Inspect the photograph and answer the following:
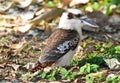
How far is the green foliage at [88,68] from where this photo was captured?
6847 mm

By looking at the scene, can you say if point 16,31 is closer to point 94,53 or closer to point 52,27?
point 52,27

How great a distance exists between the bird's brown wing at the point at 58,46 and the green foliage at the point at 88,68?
357 mm

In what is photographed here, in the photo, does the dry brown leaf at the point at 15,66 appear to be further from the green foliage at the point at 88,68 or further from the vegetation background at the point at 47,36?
the green foliage at the point at 88,68

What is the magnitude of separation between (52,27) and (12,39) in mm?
1028

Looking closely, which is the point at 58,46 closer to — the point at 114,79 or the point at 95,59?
the point at 95,59

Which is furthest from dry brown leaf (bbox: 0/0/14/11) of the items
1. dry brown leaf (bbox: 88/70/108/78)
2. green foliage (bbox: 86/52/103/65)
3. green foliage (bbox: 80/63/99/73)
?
dry brown leaf (bbox: 88/70/108/78)

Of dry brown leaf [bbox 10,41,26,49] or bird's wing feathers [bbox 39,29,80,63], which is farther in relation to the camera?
dry brown leaf [bbox 10,41,26,49]

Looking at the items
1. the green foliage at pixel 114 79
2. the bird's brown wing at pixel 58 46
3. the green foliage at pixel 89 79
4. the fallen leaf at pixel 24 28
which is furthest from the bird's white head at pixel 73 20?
the fallen leaf at pixel 24 28

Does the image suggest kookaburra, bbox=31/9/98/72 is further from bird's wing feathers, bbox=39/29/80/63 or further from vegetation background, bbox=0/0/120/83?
vegetation background, bbox=0/0/120/83

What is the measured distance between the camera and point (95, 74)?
22.2ft

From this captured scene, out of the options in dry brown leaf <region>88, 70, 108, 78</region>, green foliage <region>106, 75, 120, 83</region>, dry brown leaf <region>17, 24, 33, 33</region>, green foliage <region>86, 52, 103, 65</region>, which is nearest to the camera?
green foliage <region>106, 75, 120, 83</region>

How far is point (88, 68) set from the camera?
6.86 m

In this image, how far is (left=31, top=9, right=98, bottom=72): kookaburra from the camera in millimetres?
6910

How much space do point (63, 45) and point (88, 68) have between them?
0.49 meters
